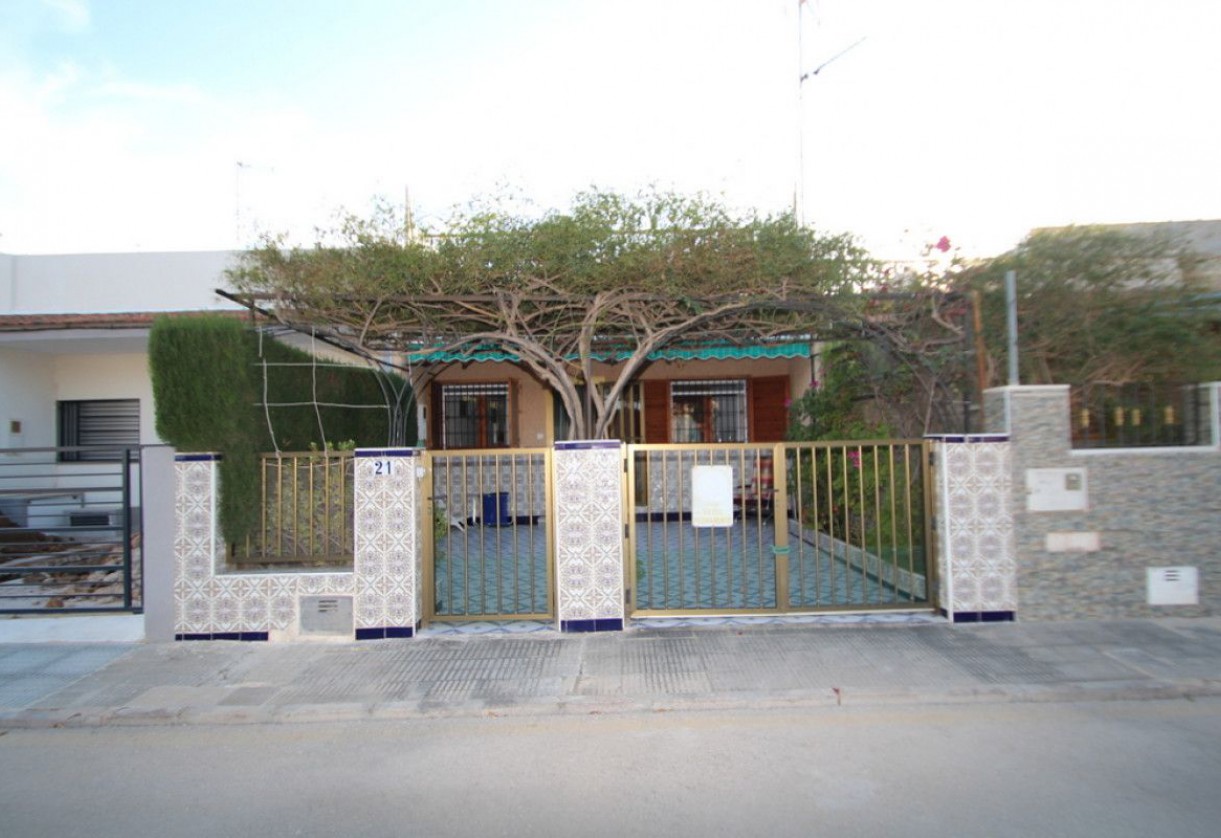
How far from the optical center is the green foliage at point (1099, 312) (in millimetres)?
8031

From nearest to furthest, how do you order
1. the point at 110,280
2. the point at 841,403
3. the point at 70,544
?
the point at 70,544 < the point at 841,403 < the point at 110,280

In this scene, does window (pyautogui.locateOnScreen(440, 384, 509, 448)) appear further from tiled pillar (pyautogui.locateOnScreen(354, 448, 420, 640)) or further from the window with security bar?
tiled pillar (pyautogui.locateOnScreen(354, 448, 420, 640))

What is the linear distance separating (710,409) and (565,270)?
8.58 metres

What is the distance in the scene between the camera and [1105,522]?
24.2ft

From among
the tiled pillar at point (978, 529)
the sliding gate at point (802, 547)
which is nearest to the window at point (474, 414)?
the sliding gate at point (802, 547)

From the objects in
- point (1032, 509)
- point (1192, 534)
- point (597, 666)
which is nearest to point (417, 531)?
point (597, 666)

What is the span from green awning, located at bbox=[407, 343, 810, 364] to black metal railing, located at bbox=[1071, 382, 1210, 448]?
3626 mm

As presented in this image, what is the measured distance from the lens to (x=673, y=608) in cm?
769

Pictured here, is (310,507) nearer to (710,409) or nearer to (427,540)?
(427,540)

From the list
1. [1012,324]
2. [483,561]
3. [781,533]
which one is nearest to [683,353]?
[781,533]

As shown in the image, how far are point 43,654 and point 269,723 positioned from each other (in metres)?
3.08

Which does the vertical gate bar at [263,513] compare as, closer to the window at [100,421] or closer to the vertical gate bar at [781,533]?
the vertical gate bar at [781,533]

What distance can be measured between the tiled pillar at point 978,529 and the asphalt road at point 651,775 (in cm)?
181

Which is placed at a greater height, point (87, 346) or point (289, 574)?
point (87, 346)
